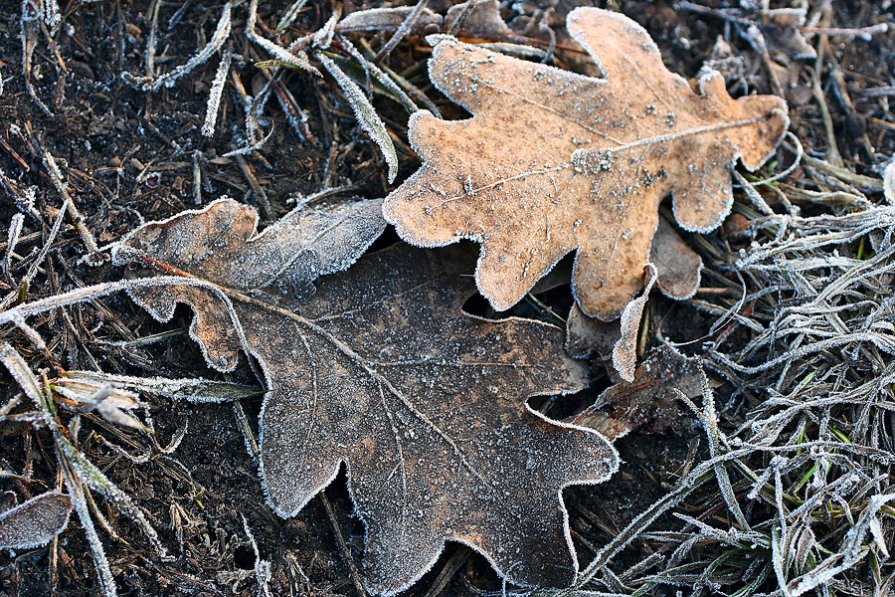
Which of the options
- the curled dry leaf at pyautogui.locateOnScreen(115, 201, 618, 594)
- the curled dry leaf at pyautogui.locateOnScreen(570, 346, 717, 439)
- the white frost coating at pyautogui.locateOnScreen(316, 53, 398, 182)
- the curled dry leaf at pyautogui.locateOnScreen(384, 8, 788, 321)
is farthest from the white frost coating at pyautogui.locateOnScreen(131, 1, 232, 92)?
the curled dry leaf at pyautogui.locateOnScreen(570, 346, 717, 439)

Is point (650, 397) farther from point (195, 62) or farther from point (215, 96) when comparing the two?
point (195, 62)

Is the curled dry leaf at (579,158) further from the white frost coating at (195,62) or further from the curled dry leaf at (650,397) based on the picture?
the white frost coating at (195,62)

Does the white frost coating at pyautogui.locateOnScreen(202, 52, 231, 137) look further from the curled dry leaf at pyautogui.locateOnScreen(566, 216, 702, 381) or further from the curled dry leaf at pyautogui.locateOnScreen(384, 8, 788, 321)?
the curled dry leaf at pyautogui.locateOnScreen(566, 216, 702, 381)

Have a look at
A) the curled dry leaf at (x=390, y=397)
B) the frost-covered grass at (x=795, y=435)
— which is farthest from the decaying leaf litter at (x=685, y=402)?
the curled dry leaf at (x=390, y=397)

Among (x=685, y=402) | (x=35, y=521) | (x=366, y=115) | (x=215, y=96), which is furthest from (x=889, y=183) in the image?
(x=35, y=521)

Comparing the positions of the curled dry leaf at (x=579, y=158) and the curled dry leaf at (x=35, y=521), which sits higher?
the curled dry leaf at (x=579, y=158)

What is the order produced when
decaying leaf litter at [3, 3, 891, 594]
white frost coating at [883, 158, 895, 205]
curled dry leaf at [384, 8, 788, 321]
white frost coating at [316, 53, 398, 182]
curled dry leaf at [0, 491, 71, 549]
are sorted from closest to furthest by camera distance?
1. curled dry leaf at [0, 491, 71, 549]
2. decaying leaf litter at [3, 3, 891, 594]
3. curled dry leaf at [384, 8, 788, 321]
4. white frost coating at [316, 53, 398, 182]
5. white frost coating at [883, 158, 895, 205]
